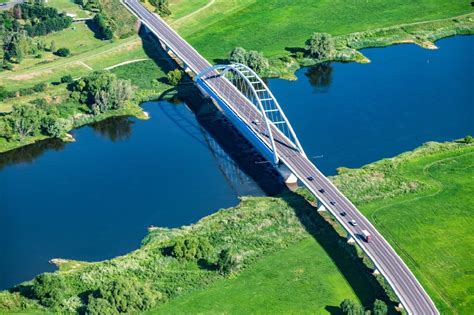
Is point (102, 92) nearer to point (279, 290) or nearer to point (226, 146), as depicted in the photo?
point (226, 146)

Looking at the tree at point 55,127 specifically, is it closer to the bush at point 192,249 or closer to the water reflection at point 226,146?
the water reflection at point 226,146

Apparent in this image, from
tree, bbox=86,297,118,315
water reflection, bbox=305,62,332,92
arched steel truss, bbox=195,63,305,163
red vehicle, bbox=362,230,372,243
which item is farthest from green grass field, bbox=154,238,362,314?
water reflection, bbox=305,62,332,92

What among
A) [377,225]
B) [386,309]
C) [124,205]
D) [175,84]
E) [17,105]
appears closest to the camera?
[386,309]

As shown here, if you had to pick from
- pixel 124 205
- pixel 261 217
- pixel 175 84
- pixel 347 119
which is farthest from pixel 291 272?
pixel 175 84

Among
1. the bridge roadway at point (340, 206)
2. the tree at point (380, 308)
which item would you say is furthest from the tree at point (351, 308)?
the bridge roadway at point (340, 206)

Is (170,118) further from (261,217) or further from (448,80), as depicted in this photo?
(448,80)

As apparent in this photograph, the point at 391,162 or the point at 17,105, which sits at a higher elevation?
the point at 17,105
